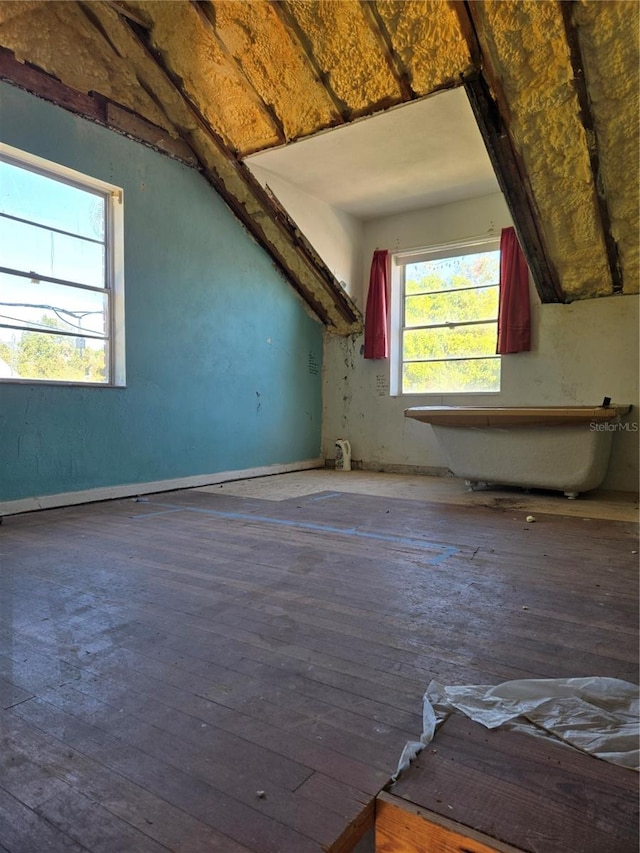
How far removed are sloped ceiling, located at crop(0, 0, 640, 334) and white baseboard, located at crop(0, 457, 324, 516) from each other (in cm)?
273

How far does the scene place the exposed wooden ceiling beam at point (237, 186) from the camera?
3.84 m

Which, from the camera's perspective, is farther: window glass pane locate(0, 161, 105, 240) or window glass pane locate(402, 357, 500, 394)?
window glass pane locate(402, 357, 500, 394)

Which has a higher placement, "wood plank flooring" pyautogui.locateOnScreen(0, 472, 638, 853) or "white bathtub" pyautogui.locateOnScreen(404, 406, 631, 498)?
"white bathtub" pyautogui.locateOnScreen(404, 406, 631, 498)

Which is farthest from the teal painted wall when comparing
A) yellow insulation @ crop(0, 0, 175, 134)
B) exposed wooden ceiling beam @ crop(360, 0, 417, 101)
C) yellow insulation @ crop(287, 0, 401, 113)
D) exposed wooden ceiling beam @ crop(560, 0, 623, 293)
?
exposed wooden ceiling beam @ crop(560, 0, 623, 293)

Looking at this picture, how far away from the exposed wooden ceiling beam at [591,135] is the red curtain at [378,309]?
7.34 feet

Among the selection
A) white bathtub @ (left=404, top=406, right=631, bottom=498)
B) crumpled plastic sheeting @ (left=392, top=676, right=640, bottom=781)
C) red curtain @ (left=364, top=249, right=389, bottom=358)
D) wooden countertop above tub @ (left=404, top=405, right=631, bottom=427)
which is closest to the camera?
crumpled plastic sheeting @ (left=392, top=676, right=640, bottom=781)

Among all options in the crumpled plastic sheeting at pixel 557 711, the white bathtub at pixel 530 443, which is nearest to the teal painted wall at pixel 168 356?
the white bathtub at pixel 530 443

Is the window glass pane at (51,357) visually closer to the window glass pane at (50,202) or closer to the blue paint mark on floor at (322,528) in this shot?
the window glass pane at (50,202)

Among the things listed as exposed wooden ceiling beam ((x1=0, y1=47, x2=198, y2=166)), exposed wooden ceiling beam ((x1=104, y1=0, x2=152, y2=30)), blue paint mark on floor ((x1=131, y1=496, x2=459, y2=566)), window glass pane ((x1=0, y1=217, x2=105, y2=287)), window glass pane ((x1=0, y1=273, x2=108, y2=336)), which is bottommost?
blue paint mark on floor ((x1=131, y1=496, x2=459, y2=566))

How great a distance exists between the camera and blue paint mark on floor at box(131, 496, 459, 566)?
8.45ft

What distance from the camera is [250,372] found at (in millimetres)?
5285

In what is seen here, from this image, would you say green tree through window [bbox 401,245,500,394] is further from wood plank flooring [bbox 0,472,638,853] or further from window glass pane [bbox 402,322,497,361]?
wood plank flooring [bbox 0,472,638,853]

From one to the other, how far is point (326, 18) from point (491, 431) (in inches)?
122

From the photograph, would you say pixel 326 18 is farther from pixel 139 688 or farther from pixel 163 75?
pixel 139 688
